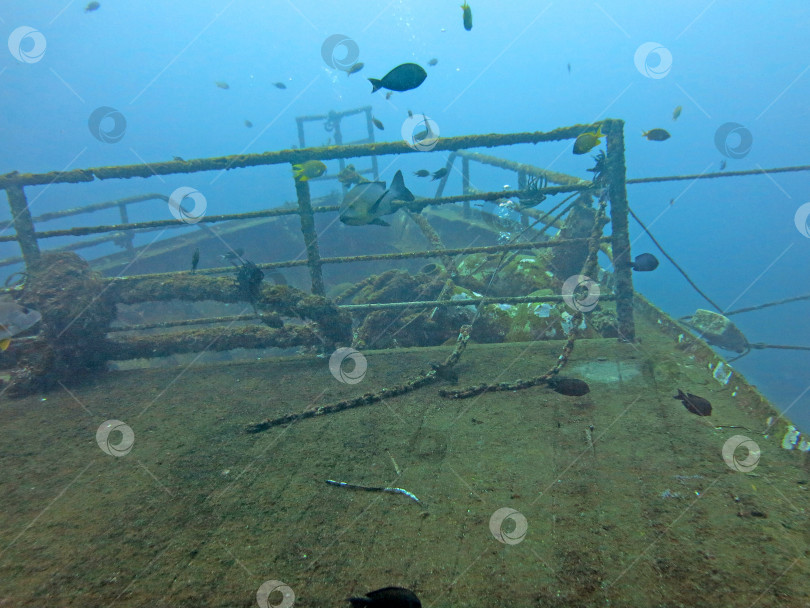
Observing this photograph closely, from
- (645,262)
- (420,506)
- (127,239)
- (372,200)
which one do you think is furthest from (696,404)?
(127,239)

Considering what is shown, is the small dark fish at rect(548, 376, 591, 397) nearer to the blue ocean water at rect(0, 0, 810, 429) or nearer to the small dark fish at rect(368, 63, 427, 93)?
the small dark fish at rect(368, 63, 427, 93)

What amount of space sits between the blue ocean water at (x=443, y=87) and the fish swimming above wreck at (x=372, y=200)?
7228 cm

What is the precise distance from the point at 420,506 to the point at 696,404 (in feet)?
6.10

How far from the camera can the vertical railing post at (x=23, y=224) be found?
3619 millimetres

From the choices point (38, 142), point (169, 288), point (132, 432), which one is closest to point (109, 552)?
point (132, 432)

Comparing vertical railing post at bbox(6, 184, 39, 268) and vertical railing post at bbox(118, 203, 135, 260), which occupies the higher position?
vertical railing post at bbox(6, 184, 39, 268)

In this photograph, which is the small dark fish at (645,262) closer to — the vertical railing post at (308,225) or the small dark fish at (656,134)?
the small dark fish at (656,134)

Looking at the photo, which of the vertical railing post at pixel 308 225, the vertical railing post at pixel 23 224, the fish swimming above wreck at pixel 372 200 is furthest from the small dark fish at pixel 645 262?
the vertical railing post at pixel 23 224

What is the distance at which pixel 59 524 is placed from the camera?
67.1 inches

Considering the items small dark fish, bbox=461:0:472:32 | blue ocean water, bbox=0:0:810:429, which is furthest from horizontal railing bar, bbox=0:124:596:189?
blue ocean water, bbox=0:0:810:429

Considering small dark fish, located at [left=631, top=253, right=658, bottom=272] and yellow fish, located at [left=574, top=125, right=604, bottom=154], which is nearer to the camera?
yellow fish, located at [left=574, top=125, right=604, bottom=154]

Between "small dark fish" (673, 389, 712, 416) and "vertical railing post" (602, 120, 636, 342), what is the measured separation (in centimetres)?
112

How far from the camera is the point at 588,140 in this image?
376 cm

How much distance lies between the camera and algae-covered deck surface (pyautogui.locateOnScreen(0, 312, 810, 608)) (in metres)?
1.35
